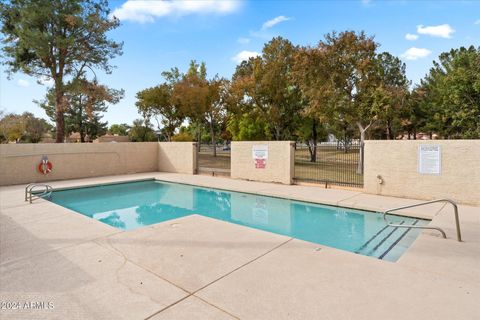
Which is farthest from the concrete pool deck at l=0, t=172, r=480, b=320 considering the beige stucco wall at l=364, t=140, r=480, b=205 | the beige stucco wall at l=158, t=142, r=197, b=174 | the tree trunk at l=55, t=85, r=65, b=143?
the tree trunk at l=55, t=85, r=65, b=143

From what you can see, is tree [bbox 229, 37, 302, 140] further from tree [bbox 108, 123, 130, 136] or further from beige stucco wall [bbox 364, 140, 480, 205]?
tree [bbox 108, 123, 130, 136]

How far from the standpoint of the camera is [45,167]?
12148 millimetres

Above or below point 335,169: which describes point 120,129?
above

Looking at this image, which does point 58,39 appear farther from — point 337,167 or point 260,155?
point 337,167

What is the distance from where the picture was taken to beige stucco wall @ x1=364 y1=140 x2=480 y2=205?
7047 mm

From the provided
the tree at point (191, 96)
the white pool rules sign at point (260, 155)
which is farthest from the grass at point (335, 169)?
the tree at point (191, 96)

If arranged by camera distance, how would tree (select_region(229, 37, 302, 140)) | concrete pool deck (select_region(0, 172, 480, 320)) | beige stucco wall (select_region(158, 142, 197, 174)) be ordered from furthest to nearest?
tree (select_region(229, 37, 302, 140)) → beige stucco wall (select_region(158, 142, 197, 174)) → concrete pool deck (select_region(0, 172, 480, 320))

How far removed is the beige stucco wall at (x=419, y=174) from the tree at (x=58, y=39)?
17.7m

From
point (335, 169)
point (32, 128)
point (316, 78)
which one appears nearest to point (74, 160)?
point (335, 169)

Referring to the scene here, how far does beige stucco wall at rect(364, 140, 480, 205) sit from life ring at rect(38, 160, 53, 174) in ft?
43.2

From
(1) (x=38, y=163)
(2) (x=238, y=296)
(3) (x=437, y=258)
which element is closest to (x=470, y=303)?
(3) (x=437, y=258)

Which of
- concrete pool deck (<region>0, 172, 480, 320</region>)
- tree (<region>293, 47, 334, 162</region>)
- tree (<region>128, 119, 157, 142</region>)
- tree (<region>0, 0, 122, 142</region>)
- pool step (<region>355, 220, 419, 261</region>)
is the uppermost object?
tree (<region>0, 0, 122, 142</region>)

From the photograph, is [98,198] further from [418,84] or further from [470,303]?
[418,84]

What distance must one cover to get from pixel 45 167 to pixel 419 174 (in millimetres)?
14516
